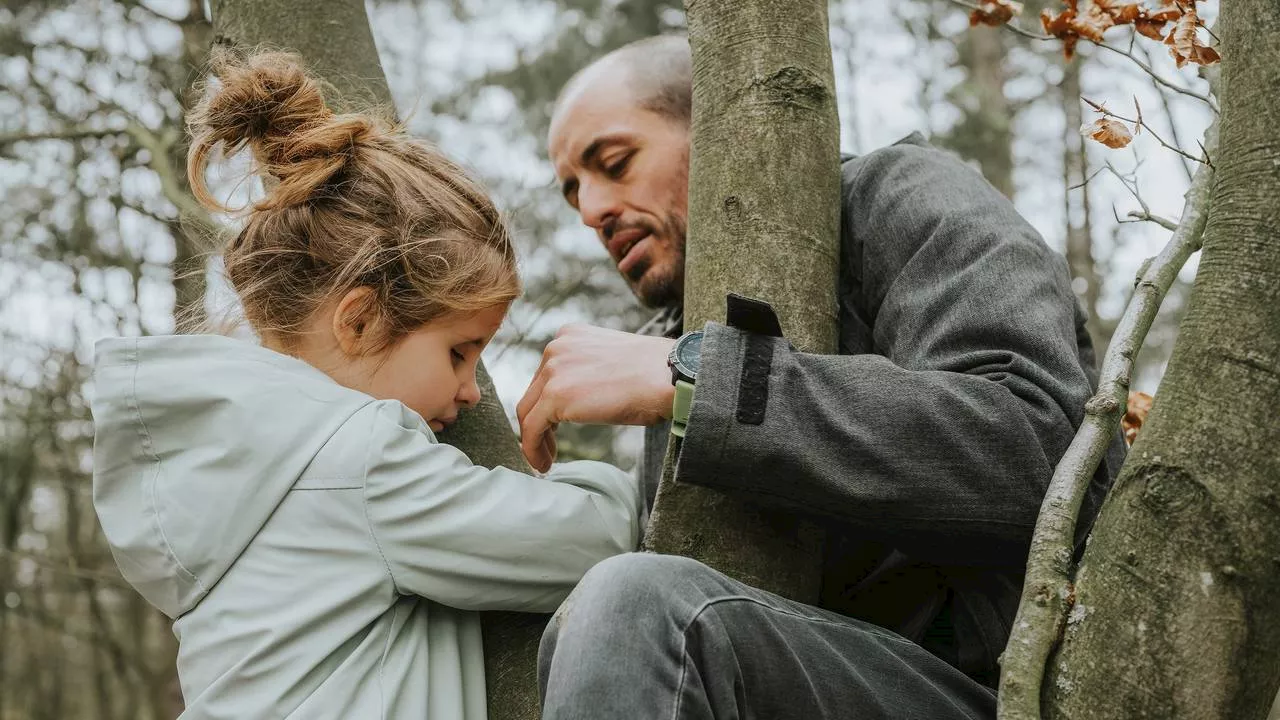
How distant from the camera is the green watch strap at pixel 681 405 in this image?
5.46ft

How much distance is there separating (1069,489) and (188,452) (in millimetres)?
1372

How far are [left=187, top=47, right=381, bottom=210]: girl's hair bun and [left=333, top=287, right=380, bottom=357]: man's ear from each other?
231 mm

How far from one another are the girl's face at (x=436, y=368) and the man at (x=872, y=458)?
0.54 feet

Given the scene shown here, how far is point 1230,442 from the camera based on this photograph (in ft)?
4.01

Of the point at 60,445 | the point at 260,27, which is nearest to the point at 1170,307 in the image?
the point at 60,445

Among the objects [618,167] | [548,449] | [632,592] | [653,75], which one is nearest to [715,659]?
[632,592]

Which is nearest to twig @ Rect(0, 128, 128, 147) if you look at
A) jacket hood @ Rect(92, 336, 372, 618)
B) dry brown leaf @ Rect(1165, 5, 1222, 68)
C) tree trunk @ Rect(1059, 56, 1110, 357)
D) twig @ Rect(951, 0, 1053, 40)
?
jacket hood @ Rect(92, 336, 372, 618)

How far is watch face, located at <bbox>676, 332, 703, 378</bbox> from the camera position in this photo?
5.57 ft

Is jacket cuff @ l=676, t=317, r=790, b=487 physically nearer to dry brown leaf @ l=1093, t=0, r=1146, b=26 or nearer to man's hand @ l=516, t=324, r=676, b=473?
man's hand @ l=516, t=324, r=676, b=473

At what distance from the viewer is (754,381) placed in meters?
1.63

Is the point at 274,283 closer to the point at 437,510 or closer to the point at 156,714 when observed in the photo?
the point at 437,510

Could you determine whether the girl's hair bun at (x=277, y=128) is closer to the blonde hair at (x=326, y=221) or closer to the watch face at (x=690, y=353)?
A: the blonde hair at (x=326, y=221)

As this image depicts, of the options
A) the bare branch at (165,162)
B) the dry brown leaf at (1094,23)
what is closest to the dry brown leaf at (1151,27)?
the dry brown leaf at (1094,23)

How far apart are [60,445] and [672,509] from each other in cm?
756
